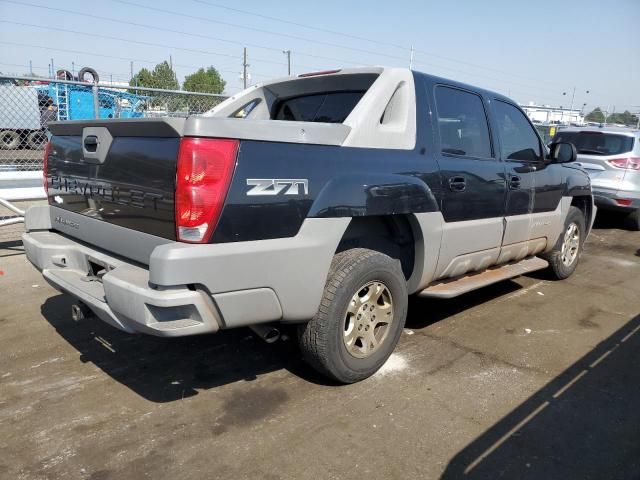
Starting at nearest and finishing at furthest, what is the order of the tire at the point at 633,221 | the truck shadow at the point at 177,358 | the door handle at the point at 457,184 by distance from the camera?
the truck shadow at the point at 177,358
the door handle at the point at 457,184
the tire at the point at 633,221

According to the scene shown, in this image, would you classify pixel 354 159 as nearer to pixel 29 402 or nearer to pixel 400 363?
pixel 400 363

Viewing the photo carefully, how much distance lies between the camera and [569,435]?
2873mm

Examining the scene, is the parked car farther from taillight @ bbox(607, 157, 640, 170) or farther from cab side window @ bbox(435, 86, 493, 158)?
cab side window @ bbox(435, 86, 493, 158)

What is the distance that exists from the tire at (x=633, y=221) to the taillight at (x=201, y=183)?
9.48 m

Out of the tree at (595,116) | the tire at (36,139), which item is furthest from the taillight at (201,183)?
the tree at (595,116)

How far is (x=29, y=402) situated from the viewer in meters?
3.08

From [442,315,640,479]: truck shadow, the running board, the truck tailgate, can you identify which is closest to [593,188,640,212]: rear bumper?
the running board

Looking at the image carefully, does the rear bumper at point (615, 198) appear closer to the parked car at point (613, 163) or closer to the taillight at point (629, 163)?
the parked car at point (613, 163)

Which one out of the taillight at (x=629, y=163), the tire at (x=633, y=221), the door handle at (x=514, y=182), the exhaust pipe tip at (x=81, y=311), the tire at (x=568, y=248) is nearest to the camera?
the exhaust pipe tip at (x=81, y=311)

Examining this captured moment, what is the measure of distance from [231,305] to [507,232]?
2885 mm

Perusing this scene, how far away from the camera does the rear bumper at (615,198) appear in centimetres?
871

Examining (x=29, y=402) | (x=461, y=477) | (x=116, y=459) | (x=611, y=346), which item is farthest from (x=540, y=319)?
(x=29, y=402)

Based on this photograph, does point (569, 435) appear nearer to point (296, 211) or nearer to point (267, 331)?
point (267, 331)

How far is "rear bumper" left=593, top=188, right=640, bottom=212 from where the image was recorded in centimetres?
871
